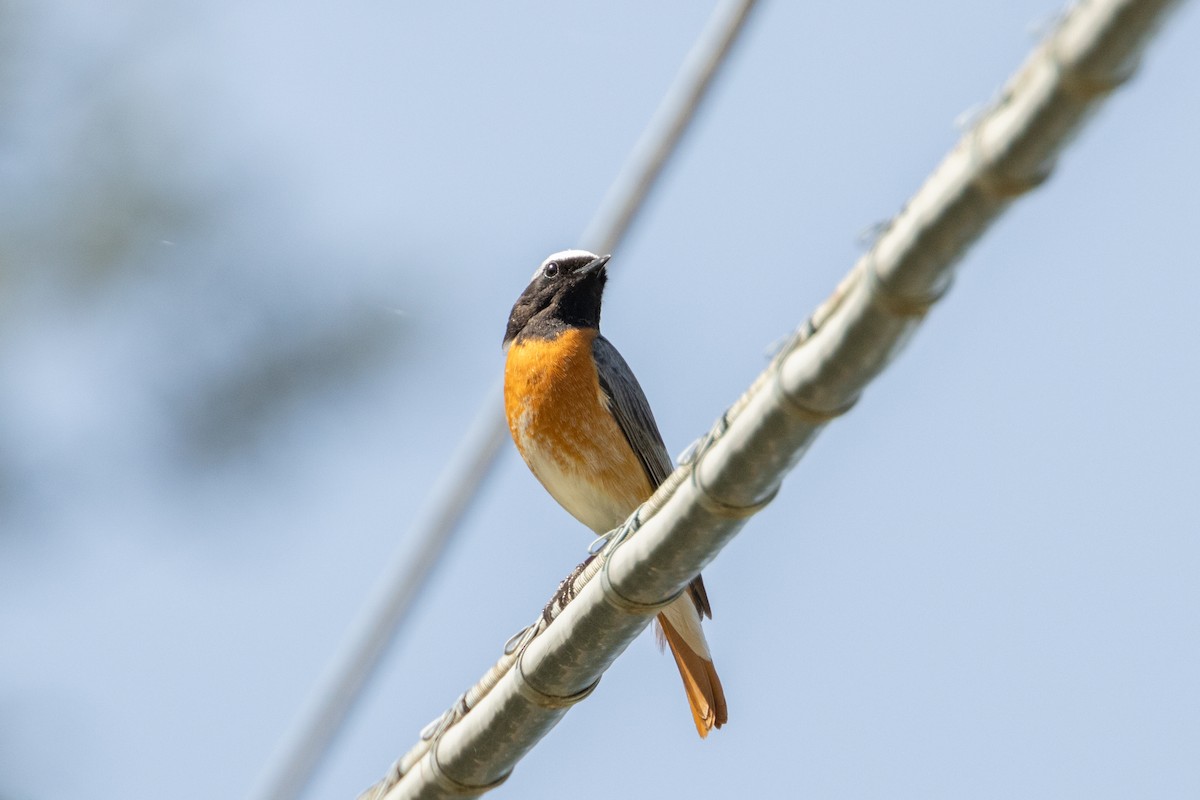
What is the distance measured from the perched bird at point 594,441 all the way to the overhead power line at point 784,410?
6.46 ft

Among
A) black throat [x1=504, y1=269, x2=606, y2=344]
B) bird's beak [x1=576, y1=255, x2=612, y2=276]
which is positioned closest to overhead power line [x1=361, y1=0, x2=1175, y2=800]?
black throat [x1=504, y1=269, x2=606, y2=344]

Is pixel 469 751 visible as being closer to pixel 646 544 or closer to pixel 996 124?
pixel 646 544

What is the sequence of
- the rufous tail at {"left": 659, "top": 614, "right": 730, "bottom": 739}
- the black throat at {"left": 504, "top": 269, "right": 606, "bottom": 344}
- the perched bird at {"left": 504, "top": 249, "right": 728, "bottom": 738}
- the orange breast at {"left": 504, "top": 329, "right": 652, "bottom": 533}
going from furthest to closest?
the black throat at {"left": 504, "top": 269, "right": 606, "bottom": 344}
the orange breast at {"left": 504, "top": 329, "right": 652, "bottom": 533}
the perched bird at {"left": 504, "top": 249, "right": 728, "bottom": 738}
the rufous tail at {"left": 659, "top": 614, "right": 730, "bottom": 739}

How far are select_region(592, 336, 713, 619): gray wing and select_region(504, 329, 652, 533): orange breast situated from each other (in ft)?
0.12

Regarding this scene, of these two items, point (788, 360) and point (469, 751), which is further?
point (469, 751)

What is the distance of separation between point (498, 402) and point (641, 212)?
63cm

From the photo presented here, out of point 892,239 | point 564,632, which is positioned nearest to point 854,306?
point 892,239

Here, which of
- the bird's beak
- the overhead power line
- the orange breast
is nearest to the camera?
the overhead power line

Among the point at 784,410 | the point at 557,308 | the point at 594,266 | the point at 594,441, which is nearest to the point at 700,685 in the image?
the point at 594,441

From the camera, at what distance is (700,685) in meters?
5.61

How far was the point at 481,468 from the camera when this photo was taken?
3.74 m

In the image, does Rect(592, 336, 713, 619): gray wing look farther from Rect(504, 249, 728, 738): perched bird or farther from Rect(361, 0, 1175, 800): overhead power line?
Rect(361, 0, 1175, 800): overhead power line

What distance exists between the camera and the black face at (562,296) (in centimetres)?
654

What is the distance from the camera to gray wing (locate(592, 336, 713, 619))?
19.5ft
